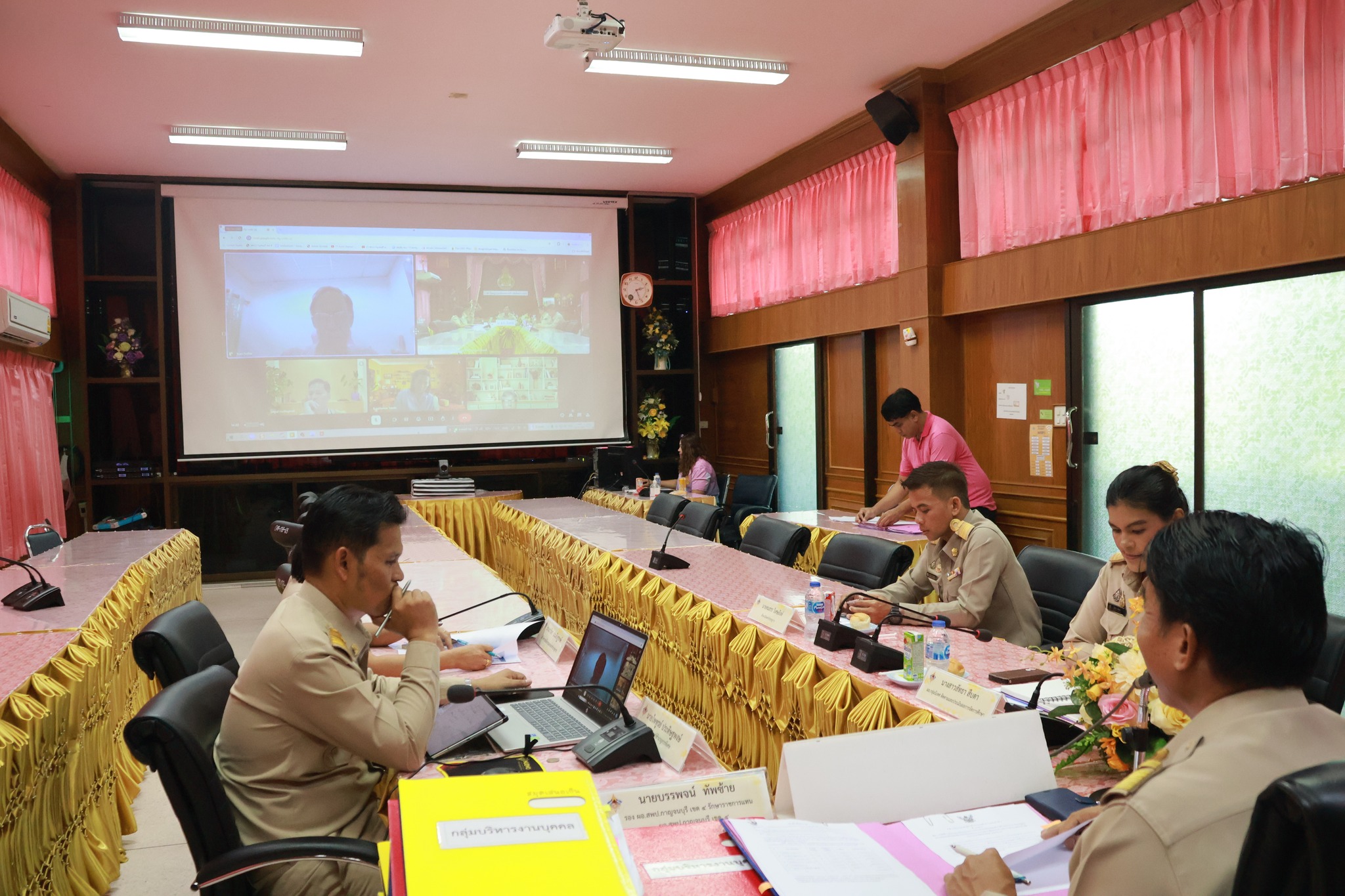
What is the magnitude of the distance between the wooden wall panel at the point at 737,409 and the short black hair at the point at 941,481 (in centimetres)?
519

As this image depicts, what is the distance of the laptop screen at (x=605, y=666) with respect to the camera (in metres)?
1.91

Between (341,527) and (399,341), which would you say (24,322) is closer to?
(399,341)

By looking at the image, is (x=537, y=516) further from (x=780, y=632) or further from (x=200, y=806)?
(x=200, y=806)

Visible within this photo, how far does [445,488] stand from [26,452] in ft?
9.19

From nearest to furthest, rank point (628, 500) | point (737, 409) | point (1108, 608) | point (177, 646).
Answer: point (177, 646) → point (1108, 608) → point (628, 500) → point (737, 409)

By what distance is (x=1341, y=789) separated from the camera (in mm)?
737

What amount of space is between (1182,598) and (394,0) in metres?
4.47

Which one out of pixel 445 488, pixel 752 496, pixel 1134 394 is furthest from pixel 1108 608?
pixel 445 488

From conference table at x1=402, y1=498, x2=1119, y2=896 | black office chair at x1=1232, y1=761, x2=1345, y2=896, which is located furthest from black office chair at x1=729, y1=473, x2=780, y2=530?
black office chair at x1=1232, y1=761, x2=1345, y2=896

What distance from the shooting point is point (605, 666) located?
204 cm

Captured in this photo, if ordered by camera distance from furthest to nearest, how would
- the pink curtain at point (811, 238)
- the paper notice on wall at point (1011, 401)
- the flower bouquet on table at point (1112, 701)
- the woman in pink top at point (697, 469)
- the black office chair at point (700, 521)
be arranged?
1. the woman in pink top at point (697, 469)
2. the pink curtain at point (811, 238)
3. the paper notice on wall at point (1011, 401)
4. the black office chair at point (700, 521)
5. the flower bouquet on table at point (1112, 701)

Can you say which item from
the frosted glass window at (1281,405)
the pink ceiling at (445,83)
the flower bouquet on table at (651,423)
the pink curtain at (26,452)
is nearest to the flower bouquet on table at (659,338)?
the flower bouquet on table at (651,423)

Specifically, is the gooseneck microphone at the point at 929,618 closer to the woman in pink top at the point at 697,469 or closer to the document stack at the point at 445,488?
the woman in pink top at the point at 697,469

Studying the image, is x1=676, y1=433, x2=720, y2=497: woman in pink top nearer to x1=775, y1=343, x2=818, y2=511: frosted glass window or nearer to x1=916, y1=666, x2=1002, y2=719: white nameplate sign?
x1=775, y1=343, x2=818, y2=511: frosted glass window
